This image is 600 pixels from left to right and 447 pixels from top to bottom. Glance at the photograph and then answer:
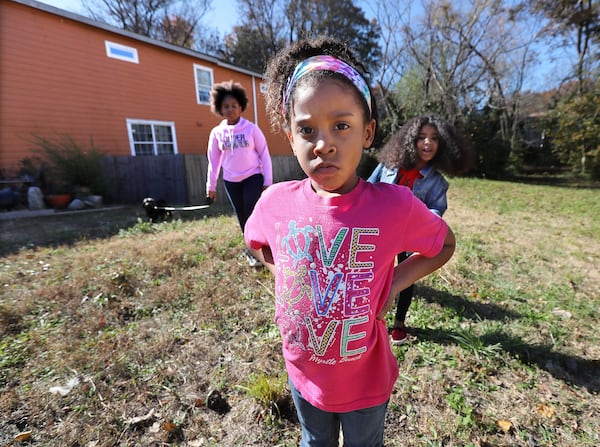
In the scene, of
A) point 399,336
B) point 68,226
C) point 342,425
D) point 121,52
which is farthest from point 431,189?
point 121,52

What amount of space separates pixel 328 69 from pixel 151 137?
13167 mm

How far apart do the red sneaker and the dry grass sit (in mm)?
133

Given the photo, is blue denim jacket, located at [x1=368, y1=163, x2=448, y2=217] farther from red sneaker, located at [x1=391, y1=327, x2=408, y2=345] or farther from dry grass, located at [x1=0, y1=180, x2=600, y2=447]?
dry grass, located at [x1=0, y1=180, x2=600, y2=447]

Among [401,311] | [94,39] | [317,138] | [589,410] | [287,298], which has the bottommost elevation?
[589,410]

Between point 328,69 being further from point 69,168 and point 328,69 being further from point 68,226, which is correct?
point 69,168

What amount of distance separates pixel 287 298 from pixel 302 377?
0.32 metres

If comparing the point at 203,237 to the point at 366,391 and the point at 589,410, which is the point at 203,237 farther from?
the point at 589,410

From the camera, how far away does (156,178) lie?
32.1ft

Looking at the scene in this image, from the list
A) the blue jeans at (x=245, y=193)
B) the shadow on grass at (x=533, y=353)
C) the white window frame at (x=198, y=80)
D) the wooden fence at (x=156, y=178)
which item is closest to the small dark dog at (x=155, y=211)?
the wooden fence at (x=156, y=178)

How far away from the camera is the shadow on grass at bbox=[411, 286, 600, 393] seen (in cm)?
224

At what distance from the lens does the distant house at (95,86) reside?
905 cm

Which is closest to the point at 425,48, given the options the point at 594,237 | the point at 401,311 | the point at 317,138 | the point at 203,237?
the point at 594,237

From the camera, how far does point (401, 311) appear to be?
2584mm

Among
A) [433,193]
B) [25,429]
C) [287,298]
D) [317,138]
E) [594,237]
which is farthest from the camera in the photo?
[594,237]
